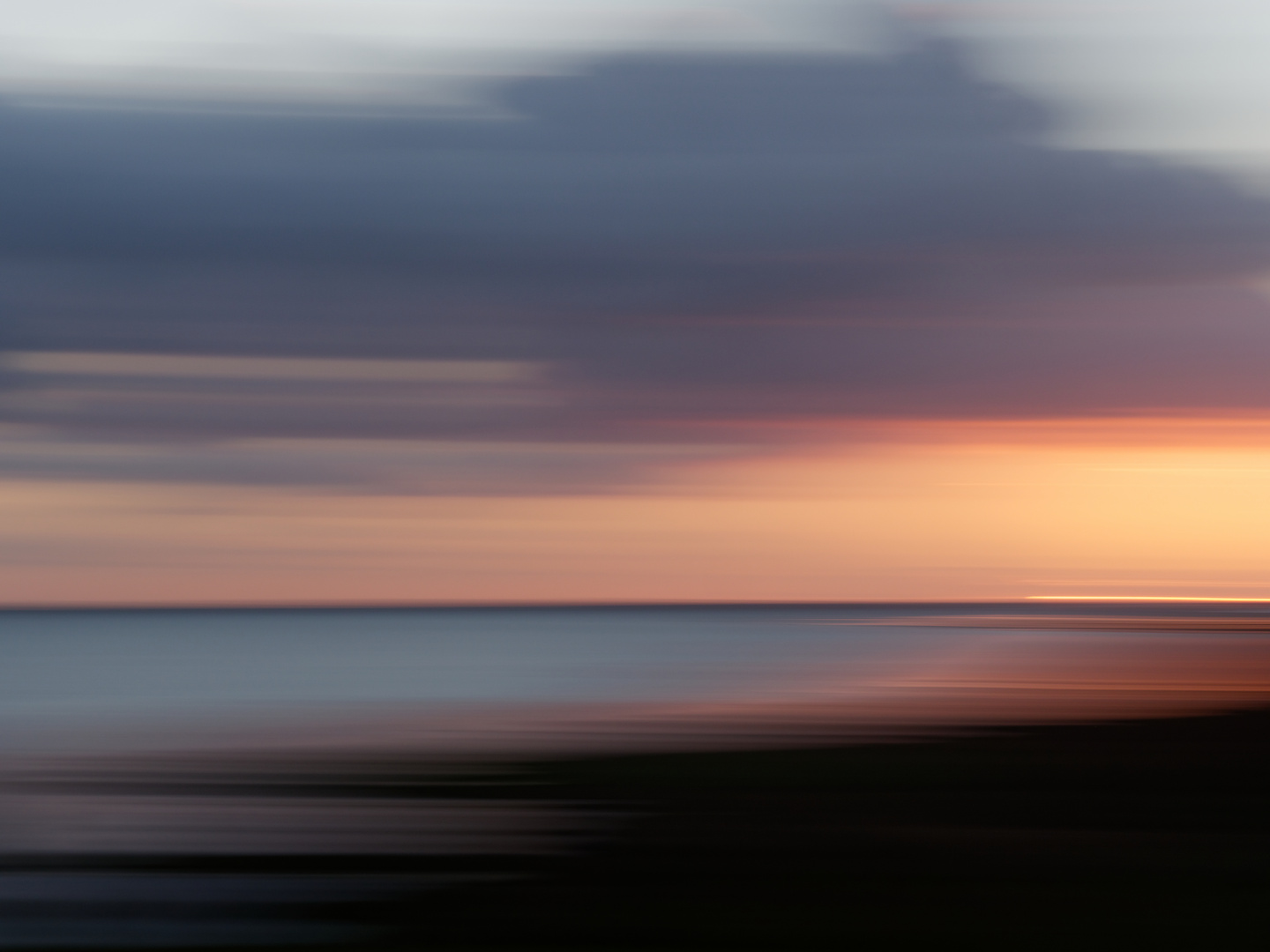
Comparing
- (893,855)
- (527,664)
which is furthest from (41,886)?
(527,664)

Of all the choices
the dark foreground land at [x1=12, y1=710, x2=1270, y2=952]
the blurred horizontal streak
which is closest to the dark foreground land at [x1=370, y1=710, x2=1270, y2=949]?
the dark foreground land at [x1=12, y1=710, x2=1270, y2=952]

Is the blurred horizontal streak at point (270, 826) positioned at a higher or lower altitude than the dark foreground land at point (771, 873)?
higher

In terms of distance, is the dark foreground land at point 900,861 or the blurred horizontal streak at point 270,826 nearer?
the dark foreground land at point 900,861

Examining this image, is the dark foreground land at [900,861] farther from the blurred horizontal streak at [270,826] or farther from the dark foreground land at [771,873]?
the blurred horizontal streak at [270,826]

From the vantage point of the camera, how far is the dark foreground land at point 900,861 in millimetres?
4535

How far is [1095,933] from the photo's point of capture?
446cm

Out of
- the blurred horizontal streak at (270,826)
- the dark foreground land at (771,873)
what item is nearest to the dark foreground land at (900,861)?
the dark foreground land at (771,873)

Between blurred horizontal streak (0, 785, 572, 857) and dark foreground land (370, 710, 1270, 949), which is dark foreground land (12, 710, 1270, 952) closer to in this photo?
dark foreground land (370, 710, 1270, 949)

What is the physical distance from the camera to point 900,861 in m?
5.45

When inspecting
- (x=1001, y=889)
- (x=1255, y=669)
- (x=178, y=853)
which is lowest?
(x=1001, y=889)

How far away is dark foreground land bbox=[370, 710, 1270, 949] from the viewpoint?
179 inches

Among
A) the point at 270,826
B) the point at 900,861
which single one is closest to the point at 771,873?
the point at 900,861

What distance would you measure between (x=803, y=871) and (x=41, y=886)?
9.58 ft

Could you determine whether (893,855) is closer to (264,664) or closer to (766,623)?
(264,664)
